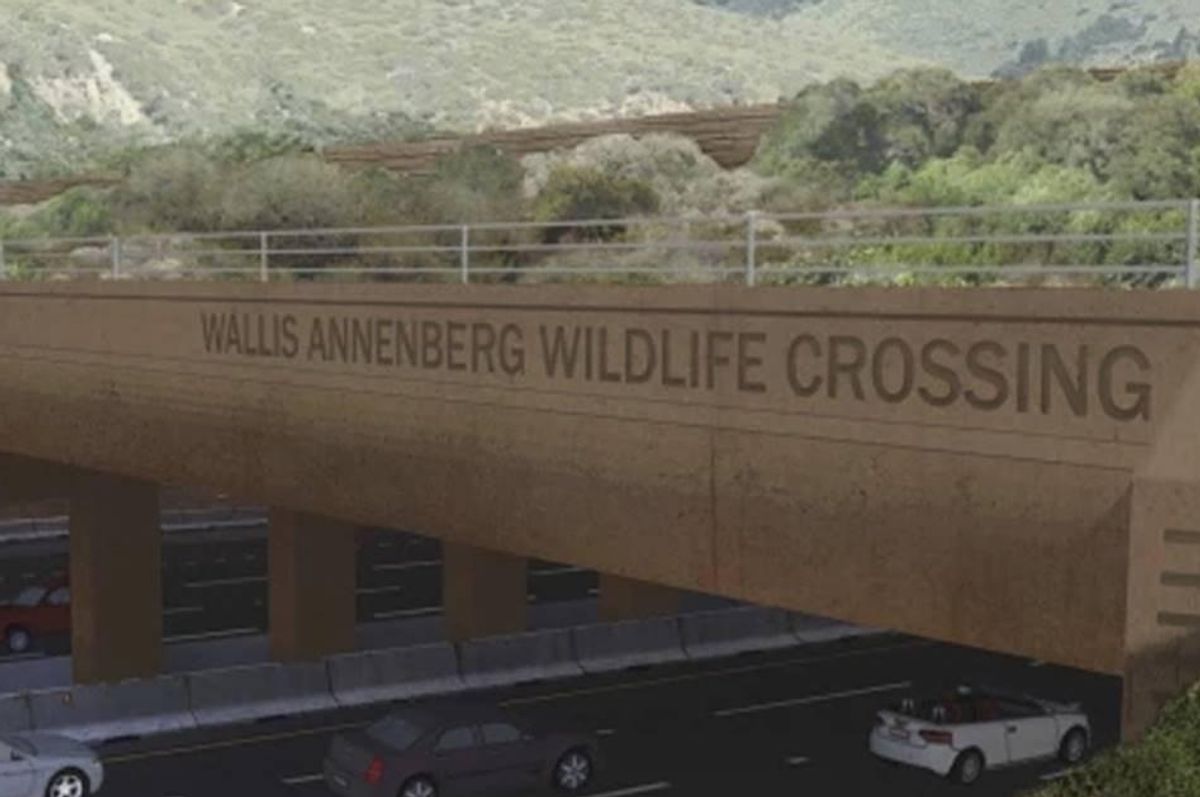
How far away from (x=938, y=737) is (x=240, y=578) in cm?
2587

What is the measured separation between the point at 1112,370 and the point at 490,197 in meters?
46.6

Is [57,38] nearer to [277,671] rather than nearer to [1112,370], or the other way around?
[277,671]

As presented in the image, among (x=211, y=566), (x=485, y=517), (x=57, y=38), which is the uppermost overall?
(x=57, y=38)

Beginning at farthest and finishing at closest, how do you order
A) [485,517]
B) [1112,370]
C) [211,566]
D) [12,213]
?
1. [12,213]
2. [211,566]
3. [485,517]
4. [1112,370]

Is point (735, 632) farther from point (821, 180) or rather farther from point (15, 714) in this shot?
point (821, 180)

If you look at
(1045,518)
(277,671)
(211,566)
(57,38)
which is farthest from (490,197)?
(57,38)

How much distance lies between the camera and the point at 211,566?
5009cm

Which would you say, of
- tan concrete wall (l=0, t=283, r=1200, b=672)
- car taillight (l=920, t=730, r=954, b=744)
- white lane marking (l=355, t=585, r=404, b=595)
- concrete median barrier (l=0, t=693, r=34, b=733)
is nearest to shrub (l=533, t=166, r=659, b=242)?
white lane marking (l=355, t=585, r=404, b=595)

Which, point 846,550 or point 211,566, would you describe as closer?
point 846,550

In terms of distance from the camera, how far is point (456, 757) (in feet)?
84.6

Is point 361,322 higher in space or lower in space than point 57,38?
lower

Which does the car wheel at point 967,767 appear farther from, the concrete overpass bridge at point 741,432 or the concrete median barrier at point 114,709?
the concrete median barrier at point 114,709

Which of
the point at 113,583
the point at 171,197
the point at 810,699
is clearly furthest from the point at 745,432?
the point at 171,197

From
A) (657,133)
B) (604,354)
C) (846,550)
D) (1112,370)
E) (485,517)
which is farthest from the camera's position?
(657,133)
